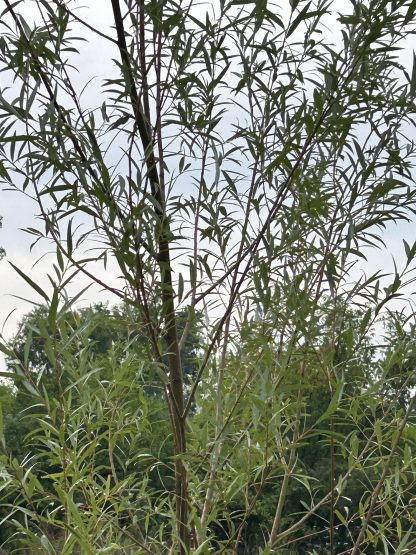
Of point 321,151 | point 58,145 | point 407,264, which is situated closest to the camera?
point 58,145

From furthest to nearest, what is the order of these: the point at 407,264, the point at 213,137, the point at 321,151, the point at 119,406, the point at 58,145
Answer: the point at 321,151, the point at 119,406, the point at 213,137, the point at 407,264, the point at 58,145

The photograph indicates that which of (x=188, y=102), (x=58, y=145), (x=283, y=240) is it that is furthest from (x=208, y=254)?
(x=58, y=145)

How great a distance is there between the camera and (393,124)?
8.91 feet

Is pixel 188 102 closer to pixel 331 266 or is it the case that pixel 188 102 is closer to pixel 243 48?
pixel 243 48

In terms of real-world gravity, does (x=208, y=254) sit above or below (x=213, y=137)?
below

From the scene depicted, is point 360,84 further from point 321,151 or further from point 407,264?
point 321,151

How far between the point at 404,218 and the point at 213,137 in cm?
60

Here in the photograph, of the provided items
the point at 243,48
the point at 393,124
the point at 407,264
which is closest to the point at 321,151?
the point at 393,124

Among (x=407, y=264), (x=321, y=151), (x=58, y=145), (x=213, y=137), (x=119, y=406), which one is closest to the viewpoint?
(x=58, y=145)

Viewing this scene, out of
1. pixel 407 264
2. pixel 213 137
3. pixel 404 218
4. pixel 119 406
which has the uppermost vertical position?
pixel 213 137

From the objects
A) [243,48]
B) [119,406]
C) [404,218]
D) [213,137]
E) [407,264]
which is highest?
[243,48]

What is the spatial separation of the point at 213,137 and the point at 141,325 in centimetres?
63

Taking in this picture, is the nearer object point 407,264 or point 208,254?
point 407,264

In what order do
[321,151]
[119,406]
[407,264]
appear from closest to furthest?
[407,264] → [119,406] → [321,151]
